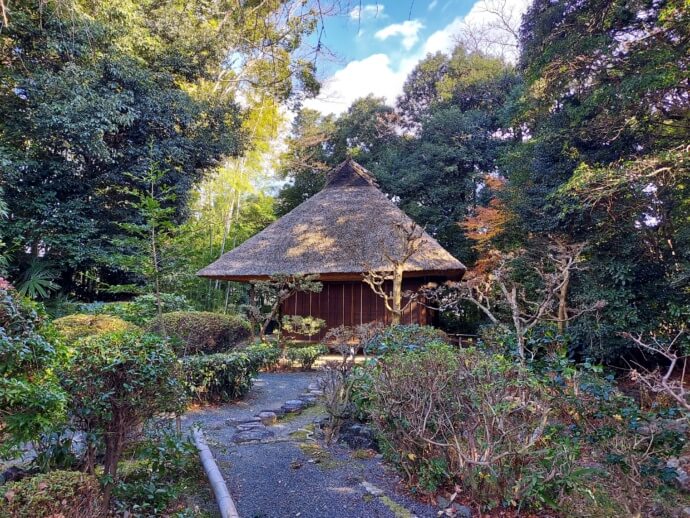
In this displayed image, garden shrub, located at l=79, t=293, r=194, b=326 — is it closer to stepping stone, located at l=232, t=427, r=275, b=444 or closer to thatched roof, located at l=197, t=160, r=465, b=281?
thatched roof, located at l=197, t=160, r=465, b=281

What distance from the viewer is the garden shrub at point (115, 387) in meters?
2.27

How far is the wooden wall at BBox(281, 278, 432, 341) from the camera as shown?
430 inches

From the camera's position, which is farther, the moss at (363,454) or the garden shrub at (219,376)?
the garden shrub at (219,376)

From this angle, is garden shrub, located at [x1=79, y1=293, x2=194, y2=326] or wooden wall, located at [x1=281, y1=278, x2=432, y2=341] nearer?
garden shrub, located at [x1=79, y1=293, x2=194, y2=326]

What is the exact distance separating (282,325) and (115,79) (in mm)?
7803

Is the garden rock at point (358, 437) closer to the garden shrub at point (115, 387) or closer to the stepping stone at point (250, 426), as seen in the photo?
the stepping stone at point (250, 426)

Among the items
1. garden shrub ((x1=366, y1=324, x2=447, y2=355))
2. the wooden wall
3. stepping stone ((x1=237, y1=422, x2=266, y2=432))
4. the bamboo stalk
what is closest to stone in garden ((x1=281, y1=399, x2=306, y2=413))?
stepping stone ((x1=237, y1=422, x2=266, y2=432))

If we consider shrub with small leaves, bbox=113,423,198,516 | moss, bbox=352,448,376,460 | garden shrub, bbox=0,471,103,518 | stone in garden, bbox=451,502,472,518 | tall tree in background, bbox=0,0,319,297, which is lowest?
moss, bbox=352,448,376,460

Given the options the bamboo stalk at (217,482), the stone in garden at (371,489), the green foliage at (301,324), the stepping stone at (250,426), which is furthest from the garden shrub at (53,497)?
the green foliage at (301,324)

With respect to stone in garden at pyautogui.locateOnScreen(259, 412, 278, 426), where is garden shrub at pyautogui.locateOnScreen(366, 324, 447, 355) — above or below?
above

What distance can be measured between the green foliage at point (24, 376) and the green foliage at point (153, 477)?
0.64 m

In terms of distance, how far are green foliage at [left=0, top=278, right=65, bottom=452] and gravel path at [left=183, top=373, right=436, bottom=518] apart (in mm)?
1411

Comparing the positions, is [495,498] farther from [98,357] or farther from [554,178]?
[554,178]

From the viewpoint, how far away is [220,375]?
5.49 meters
